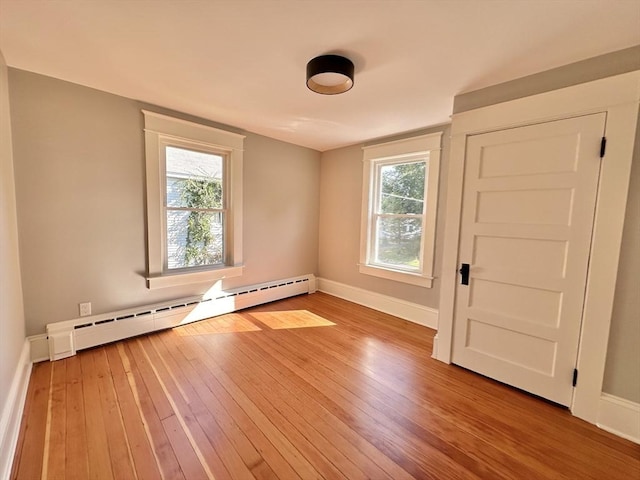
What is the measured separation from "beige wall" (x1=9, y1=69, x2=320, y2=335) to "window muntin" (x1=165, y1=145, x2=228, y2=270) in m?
0.29

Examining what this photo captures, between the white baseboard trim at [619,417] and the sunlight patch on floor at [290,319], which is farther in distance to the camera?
the sunlight patch on floor at [290,319]

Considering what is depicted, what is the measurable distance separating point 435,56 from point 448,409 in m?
2.42

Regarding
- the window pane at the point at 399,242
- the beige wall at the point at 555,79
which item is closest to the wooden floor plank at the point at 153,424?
the window pane at the point at 399,242

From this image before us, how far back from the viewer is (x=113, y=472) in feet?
4.41

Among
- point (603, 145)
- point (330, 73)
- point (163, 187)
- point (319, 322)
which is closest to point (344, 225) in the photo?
point (319, 322)

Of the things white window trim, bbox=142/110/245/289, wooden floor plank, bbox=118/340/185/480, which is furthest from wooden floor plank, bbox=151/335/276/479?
white window trim, bbox=142/110/245/289

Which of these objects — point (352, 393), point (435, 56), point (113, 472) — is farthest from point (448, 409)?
point (435, 56)

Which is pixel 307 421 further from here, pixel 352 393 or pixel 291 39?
pixel 291 39

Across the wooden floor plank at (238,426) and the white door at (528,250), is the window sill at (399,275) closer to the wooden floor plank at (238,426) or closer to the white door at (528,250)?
the white door at (528,250)

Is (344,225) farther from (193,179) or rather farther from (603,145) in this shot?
(603,145)

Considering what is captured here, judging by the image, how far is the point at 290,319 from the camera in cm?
337

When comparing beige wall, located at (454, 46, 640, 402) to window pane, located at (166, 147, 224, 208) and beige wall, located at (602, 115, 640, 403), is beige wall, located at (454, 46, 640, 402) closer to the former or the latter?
beige wall, located at (602, 115, 640, 403)

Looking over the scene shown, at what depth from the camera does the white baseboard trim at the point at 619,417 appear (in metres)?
1.63

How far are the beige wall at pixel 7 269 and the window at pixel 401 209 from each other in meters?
3.45
